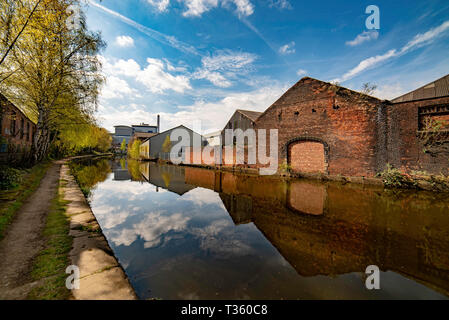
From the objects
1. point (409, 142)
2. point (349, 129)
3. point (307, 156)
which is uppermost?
point (349, 129)

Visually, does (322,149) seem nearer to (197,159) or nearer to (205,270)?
(205,270)

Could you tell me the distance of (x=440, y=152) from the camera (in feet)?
26.2

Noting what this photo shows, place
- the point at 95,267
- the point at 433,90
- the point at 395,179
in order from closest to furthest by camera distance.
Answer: the point at 95,267 → the point at 395,179 → the point at 433,90

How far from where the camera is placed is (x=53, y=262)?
236cm

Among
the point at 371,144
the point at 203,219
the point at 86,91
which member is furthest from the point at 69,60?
the point at 371,144

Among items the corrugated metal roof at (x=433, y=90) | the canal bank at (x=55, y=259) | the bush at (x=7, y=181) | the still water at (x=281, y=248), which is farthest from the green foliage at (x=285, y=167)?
the bush at (x=7, y=181)

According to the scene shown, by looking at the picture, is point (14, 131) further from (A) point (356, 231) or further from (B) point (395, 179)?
(B) point (395, 179)

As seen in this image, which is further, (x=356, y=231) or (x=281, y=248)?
(x=356, y=231)

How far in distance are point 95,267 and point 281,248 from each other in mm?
2863

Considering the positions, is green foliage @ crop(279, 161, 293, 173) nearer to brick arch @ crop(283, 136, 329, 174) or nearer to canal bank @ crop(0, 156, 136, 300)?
brick arch @ crop(283, 136, 329, 174)

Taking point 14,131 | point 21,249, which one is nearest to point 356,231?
point 21,249

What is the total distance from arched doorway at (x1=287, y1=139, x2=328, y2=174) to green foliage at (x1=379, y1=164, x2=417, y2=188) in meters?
2.93

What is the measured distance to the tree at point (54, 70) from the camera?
9.39m
